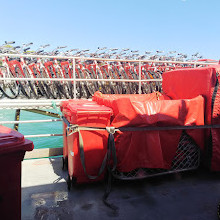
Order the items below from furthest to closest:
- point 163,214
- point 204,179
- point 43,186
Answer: point 204,179, point 43,186, point 163,214

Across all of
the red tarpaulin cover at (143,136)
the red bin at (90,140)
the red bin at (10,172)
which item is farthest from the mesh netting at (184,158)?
the red bin at (10,172)

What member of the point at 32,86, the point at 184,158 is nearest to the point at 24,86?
the point at 32,86

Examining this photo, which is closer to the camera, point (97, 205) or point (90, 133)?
point (97, 205)

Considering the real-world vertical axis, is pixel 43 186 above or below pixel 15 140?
below

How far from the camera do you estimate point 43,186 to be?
6.90ft

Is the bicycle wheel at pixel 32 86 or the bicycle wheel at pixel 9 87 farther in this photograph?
the bicycle wheel at pixel 32 86

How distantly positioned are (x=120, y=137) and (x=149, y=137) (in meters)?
0.28

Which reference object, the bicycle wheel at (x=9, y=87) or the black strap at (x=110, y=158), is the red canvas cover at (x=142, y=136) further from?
the bicycle wheel at (x=9, y=87)

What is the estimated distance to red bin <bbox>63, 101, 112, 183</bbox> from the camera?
190cm

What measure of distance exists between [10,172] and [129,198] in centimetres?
115

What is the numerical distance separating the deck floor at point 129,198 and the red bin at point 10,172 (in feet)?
1.92

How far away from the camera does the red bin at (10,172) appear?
1.04 m

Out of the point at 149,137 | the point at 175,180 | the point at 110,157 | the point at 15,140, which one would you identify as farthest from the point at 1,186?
the point at 175,180

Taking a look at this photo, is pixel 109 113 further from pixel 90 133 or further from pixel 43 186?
pixel 43 186
